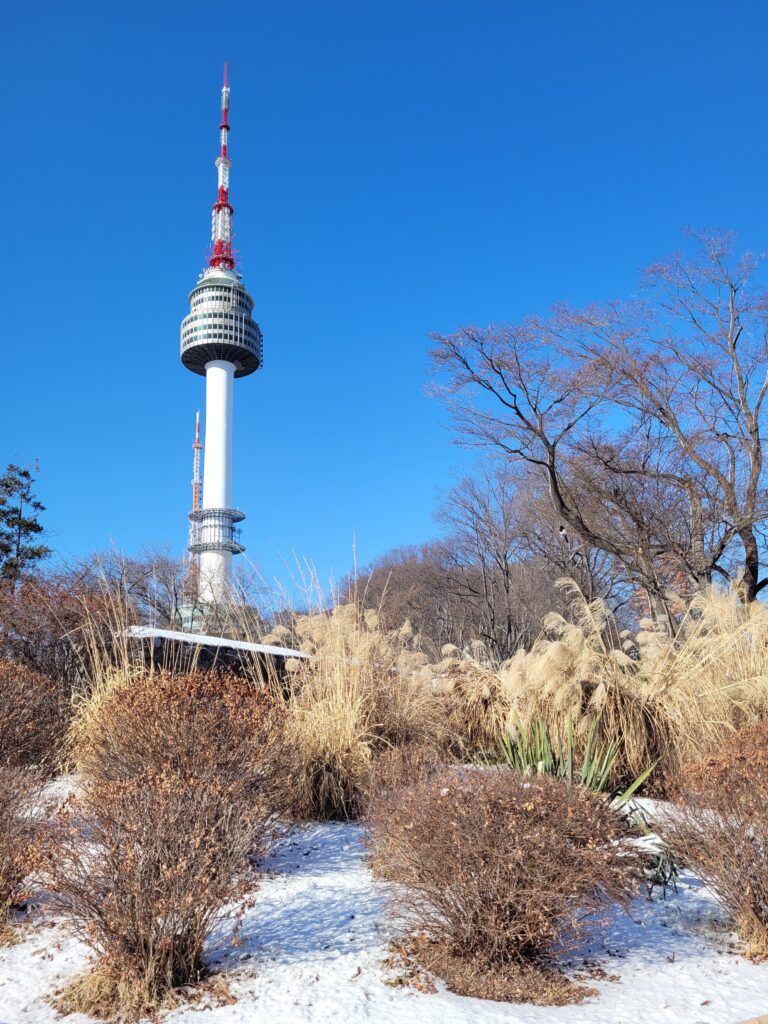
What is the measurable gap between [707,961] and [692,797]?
0.68 meters

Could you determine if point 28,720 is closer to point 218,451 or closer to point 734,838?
point 734,838

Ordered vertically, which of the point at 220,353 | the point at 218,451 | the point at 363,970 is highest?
the point at 220,353

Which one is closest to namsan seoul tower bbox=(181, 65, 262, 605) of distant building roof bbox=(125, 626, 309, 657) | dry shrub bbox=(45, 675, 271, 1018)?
distant building roof bbox=(125, 626, 309, 657)

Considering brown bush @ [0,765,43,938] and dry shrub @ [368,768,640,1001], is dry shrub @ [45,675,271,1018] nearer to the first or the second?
brown bush @ [0,765,43,938]

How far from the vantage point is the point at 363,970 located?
2.90m

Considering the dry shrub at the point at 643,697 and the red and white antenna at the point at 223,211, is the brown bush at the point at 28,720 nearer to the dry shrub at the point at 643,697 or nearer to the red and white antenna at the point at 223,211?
the dry shrub at the point at 643,697

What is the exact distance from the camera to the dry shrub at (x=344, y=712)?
16.4ft

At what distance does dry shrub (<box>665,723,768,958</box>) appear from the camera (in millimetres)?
3176

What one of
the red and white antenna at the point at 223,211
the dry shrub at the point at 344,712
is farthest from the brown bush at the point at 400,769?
the red and white antenna at the point at 223,211

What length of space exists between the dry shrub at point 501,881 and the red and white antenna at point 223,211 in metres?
63.4

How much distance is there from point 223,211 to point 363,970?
64676 millimetres

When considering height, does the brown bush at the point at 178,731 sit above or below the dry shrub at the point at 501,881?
above

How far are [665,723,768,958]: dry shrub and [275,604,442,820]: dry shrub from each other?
1972 millimetres

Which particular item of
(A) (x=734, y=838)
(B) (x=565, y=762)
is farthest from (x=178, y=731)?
(A) (x=734, y=838)
